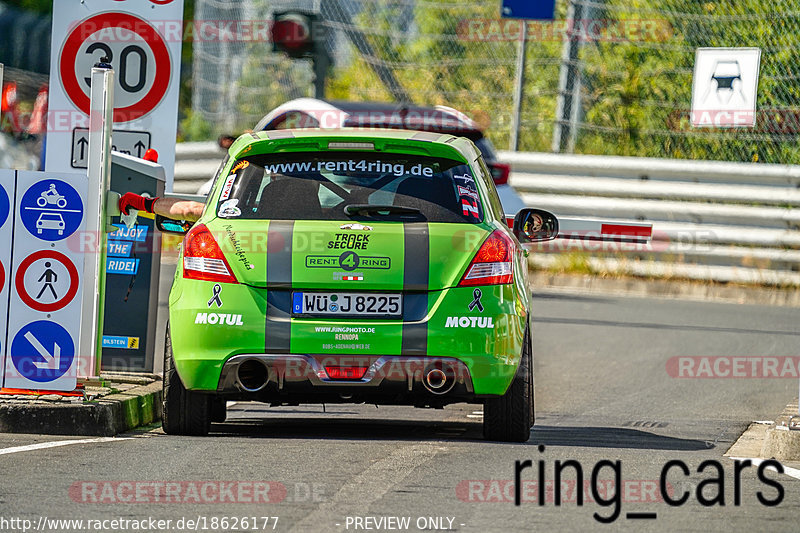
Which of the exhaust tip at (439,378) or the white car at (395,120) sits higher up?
the white car at (395,120)

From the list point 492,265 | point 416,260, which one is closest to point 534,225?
point 492,265

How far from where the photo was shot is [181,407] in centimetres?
788

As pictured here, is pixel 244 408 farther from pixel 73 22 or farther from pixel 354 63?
pixel 354 63

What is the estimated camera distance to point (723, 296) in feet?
58.9

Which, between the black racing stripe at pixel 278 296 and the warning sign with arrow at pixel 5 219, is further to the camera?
the warning sign with arrow at pixel 5 219

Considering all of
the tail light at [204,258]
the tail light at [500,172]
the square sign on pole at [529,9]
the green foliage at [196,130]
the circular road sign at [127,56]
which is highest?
the square sign on pole at [529,9]

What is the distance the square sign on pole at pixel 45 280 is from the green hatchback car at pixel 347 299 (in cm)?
64

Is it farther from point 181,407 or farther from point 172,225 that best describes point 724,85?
point 181,407

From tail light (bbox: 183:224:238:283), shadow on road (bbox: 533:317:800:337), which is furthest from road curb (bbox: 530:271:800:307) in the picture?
tail light (bbox: 183:224:238:283)

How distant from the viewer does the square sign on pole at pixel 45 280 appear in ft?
26.6

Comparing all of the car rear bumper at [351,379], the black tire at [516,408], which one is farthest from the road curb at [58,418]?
the black tire at [516,408]

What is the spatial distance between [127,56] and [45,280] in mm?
2300

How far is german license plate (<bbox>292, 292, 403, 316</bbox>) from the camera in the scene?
7461 mm

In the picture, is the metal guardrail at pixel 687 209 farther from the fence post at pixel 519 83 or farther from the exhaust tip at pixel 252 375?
the exhaust tip at pixel 252 375
